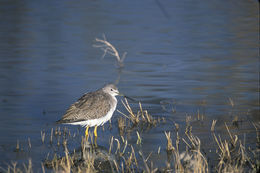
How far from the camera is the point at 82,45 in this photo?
55.5 feet

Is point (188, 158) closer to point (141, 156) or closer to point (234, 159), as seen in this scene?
point (234, 159)

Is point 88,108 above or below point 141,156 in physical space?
above

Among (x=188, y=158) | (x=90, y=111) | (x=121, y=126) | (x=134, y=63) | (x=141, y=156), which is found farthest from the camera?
(x=134, y=63)

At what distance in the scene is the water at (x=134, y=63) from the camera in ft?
32.1

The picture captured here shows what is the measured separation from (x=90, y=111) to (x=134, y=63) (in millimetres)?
6304

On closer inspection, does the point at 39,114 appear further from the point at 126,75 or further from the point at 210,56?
the point at 210,56

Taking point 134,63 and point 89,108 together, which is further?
point 134,63

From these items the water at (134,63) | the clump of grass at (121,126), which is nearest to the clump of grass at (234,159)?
the water at (134,63)

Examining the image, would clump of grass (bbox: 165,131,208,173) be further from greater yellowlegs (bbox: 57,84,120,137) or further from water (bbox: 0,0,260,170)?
greater yellowlegs (bbox: 57,84,120,137)

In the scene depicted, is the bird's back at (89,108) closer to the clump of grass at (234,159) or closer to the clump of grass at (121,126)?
the clump of grass at (121,126)

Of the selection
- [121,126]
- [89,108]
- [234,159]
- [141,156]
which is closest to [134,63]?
[121,126]

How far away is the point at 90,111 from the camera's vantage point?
875 centimetres

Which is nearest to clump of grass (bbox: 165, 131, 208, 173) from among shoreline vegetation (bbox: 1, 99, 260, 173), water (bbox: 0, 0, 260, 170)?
Answer: shoreline vegetation (bbox: 1, 99, 260, 173)

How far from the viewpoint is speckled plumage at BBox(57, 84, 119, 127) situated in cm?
855
